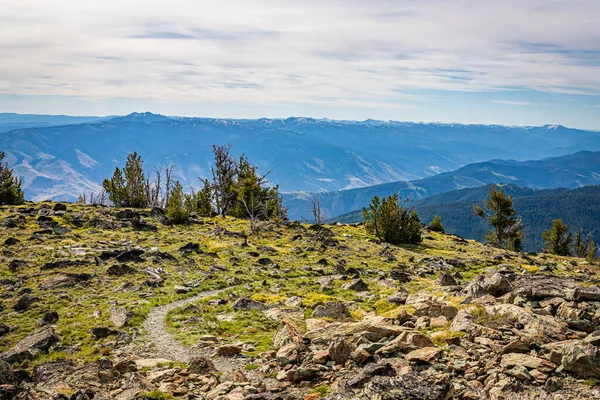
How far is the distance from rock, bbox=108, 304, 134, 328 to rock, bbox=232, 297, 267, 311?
21.8 ft

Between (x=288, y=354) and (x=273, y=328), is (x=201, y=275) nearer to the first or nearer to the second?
(x=273, y=328)

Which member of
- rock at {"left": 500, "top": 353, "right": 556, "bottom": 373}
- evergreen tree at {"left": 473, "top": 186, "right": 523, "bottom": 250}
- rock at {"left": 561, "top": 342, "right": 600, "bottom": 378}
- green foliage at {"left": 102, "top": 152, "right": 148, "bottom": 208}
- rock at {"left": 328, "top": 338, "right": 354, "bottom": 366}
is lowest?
evergreen tree at {"left": 473, "top": 186, "right": 523, "bottom": 250}

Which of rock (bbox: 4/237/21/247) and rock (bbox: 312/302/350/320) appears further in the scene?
rock (bbox: 4/237/21/247)

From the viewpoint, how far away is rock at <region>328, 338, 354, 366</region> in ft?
57.6

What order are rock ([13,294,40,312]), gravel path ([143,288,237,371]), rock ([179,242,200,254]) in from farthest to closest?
rock ([179,242,200,254]) → rock ([13,294,40,312]) → gravel path ([143,288,237,371])

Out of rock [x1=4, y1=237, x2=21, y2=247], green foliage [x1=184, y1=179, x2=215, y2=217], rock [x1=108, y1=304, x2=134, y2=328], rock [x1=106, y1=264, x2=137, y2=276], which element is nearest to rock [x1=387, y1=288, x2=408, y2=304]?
rock [x1=108, y1=304, x2=134, y2=328]

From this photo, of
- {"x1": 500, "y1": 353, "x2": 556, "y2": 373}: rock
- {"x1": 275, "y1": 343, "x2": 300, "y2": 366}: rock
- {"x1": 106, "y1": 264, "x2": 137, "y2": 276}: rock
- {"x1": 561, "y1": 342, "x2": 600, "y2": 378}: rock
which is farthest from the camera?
{"x1": 106, "y1": 264, "x2": 137, "y2": 276}: rock

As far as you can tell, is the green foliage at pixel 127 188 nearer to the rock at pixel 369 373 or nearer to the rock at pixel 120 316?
the rock at pixel 120 316

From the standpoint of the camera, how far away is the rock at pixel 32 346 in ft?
67.4

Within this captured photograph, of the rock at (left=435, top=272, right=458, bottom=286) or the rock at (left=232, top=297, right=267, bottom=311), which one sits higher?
the rock at (left=232, top=297, right=267, bottom=311)

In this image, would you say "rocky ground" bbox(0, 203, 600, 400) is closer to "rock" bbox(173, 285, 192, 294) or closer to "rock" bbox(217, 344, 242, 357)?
"rock" bbox(217, 344, 242, 357)

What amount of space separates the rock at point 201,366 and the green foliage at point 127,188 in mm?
73063

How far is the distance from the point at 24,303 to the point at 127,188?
201 feet

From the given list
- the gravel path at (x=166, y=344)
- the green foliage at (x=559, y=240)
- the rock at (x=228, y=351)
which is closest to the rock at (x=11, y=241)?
the gravel path at (x=166, y=344)
